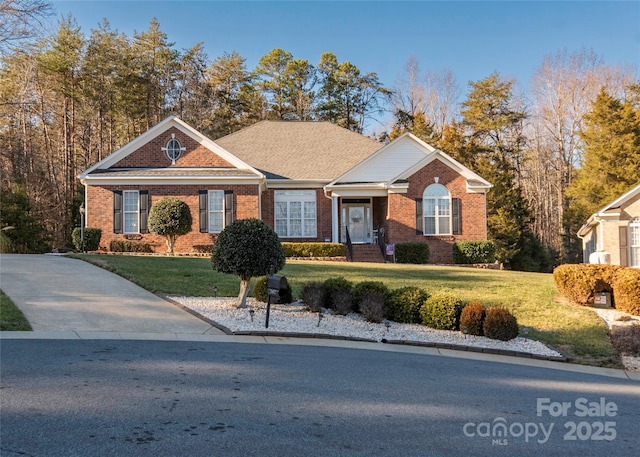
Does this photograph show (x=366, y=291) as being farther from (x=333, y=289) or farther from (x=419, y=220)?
(x=419, y=220)

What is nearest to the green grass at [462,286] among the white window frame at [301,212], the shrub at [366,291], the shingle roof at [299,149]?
the shrub at [366,291]

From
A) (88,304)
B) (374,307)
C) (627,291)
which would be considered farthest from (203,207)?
(627,291)

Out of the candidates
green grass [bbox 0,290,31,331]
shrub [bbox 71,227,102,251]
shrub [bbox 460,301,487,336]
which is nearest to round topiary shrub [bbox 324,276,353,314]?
shrub [bbox 460,301,487,336]

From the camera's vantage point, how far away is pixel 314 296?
1190 centimetres

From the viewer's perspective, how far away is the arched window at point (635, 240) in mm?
21766

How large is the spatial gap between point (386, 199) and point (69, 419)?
70.8 ft

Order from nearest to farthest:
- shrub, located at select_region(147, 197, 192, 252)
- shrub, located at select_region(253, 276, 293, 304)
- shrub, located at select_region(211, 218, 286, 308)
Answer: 1. shrub, located at select_region(211, 218, 286, 308)
2. shrub, located at select_region(253, 276, 293, 304)
3. shrub, located at select_region(147, 197, 192, 252)

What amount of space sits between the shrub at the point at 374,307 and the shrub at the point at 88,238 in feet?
47.7

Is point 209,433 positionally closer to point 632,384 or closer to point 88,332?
point 88,332

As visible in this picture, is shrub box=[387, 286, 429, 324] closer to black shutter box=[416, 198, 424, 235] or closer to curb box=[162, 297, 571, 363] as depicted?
curb box=[162, 297, 571, 363]

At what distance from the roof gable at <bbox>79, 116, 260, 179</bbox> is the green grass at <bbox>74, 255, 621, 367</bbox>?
6984mm

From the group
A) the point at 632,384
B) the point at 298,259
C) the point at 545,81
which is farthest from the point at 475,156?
the point at 632,384

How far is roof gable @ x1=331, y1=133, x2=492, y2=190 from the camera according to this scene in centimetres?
2442

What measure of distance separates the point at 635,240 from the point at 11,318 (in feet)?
72.1
